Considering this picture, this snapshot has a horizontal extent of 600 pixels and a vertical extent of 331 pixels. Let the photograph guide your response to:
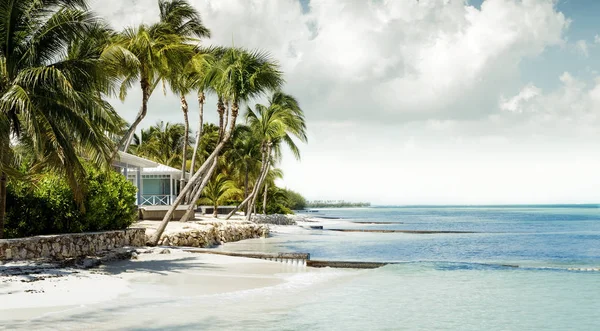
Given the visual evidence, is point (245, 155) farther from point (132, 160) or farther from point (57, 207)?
point (57, 207)

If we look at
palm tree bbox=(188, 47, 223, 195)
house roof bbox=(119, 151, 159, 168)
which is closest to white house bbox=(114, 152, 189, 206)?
house roof bbox=(119, 151, 159, 168)

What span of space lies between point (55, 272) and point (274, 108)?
80.4 ft

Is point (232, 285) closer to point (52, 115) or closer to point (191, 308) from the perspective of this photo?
point (191, 308)

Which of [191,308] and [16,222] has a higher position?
[16,222]

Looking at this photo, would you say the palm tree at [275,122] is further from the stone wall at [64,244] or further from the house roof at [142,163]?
the stone wall at [64,244]

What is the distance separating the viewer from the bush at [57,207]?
14016 mm

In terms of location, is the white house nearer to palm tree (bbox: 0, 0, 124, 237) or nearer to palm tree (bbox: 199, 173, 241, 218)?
palm tree (bbox: 199, 173, 241, 218)

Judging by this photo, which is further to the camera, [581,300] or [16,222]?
[16,222]

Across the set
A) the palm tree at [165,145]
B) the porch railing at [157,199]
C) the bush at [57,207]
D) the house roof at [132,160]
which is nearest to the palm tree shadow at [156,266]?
the bush at [57,207]

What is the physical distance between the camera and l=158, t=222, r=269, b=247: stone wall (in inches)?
846

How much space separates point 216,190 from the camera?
129 feet

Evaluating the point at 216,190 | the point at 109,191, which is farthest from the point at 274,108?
the point at 109,191

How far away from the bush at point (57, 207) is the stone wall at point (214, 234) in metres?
4.28

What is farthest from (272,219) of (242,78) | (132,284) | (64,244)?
(132,284)
